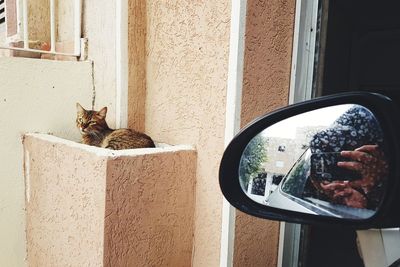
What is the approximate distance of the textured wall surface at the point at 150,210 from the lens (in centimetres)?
156

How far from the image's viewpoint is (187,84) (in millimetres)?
1814

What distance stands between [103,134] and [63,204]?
56 centimetres

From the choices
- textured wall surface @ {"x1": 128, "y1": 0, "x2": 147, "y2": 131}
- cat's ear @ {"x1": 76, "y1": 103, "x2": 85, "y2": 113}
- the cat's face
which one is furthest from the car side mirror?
cat's ear @ {"x1": 76, "y1": 103, "x2": 85, "y2": 113}

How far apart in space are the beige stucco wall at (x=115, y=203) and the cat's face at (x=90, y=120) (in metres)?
0.24

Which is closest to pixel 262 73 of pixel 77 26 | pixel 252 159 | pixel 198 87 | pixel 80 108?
pixel 198 87

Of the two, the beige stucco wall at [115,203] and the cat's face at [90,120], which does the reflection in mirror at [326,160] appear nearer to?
the beige stucco wall at [115,203]

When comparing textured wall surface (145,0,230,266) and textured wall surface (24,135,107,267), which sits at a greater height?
textured wall surface (145,0,230,266)

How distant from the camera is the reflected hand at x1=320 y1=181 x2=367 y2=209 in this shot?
0.76 meters

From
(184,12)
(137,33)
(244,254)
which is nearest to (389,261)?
(244,254)

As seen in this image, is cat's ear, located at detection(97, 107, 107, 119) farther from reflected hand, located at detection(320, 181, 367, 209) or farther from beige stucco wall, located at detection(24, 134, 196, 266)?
reflected hand, located at detection(320, 181, 367, 209)

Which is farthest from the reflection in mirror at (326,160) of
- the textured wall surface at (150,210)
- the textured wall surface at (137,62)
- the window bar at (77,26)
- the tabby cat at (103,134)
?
the window bar at (77,26)

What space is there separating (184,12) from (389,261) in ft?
4.79

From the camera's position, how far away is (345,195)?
2.51ft

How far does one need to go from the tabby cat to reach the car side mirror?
1.11m
